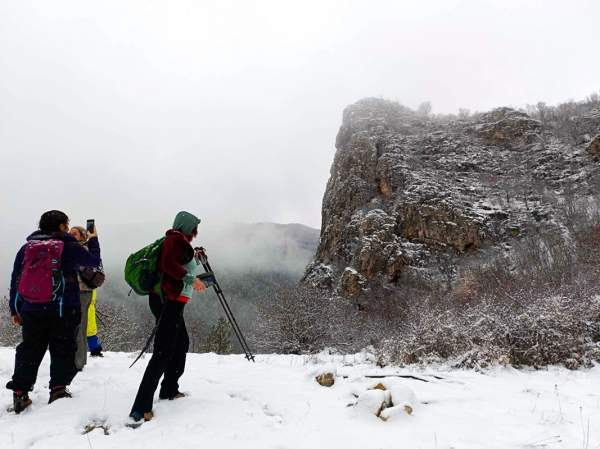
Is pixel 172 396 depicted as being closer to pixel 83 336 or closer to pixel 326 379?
pixel 326 379

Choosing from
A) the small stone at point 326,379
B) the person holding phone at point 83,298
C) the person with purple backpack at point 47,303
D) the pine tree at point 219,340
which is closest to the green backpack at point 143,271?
the person with purple backpack at point 47,303

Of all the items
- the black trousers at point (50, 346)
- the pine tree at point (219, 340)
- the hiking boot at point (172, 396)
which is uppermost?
the black trousers at point (50, 346)

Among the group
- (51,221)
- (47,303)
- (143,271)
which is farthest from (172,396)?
(51,221)

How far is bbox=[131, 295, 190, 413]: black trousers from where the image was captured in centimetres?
327

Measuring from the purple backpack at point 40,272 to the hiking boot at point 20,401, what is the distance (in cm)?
89

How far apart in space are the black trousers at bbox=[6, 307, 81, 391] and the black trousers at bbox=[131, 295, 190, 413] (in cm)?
108

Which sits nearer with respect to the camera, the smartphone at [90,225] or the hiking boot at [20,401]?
the hiking boot at [20,401]

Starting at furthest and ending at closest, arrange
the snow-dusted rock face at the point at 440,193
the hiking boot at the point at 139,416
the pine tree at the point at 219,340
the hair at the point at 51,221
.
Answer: the pine tree at the point at 219,340
the snow-dusted rock face at the point at 440,193
the hair at the point at 51,221
the hiking boot at the point at 139,416

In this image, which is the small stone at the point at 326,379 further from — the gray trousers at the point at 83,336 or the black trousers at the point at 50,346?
the gray trousers at the point at 83,336

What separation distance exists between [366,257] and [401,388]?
4004 centimetres

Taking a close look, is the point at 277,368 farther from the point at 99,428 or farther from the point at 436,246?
the point at 436,246

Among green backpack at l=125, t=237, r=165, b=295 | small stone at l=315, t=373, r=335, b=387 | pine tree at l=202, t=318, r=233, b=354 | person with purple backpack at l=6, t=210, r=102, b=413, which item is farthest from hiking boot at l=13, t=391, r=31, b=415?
pine tree at l=202, t=318, r=233, b=354

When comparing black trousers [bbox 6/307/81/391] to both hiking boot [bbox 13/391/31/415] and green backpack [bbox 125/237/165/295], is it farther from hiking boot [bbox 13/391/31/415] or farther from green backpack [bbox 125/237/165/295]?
green backpack [bbox 125/237/165/295]

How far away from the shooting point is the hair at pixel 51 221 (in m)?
3.94
